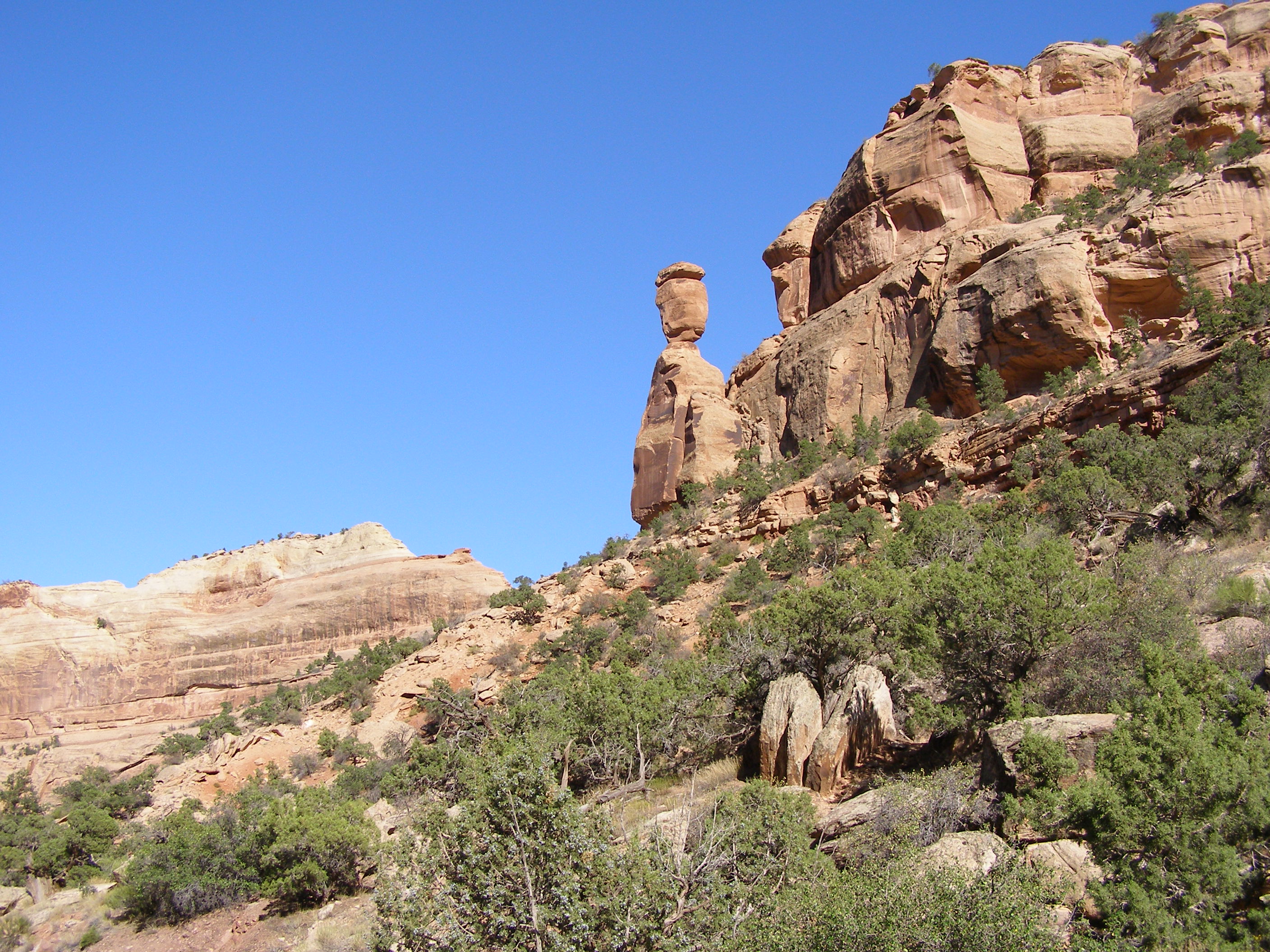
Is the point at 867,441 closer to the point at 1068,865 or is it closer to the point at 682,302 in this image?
the point at 682,302

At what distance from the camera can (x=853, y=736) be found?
15406 mm

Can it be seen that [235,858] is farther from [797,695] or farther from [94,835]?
[797,695]

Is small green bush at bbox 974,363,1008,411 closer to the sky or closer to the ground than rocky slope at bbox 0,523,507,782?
closer to the sky

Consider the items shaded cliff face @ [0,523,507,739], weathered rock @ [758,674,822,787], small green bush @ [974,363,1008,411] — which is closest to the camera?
weathered rock @ [758,674,822,787]

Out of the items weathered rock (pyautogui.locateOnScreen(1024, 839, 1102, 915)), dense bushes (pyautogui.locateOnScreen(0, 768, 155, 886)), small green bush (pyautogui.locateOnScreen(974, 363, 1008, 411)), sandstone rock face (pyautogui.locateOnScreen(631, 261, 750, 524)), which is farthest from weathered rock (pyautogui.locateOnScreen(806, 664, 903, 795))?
sandstone rock face (pyautogui.locateOnScreen(631, 261, 750, 524))

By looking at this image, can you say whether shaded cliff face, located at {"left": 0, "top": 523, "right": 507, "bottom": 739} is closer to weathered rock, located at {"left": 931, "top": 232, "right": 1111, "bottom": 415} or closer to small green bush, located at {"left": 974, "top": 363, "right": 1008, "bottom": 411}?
weathered rock, located at {"left": 931, "top": 232, "right": 1111, "bottom": 415}

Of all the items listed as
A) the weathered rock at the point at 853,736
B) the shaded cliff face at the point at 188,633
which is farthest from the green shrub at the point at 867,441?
the shaded cliff face at the point at 188,633

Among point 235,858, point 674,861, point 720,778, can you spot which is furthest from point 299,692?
point 674,861

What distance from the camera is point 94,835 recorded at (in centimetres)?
2820

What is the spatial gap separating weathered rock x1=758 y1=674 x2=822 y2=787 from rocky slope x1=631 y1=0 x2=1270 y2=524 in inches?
569

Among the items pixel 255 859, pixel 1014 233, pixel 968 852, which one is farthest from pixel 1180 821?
pixel 1014 233

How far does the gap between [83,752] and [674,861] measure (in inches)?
1707

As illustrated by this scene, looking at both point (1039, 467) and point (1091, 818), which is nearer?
point (1091, 818)

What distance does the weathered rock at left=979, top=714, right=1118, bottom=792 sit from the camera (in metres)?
11.2
